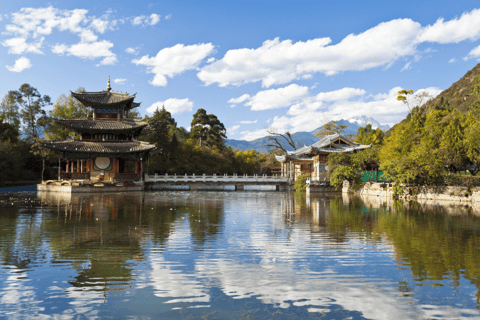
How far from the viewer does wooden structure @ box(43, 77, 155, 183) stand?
4000 cm

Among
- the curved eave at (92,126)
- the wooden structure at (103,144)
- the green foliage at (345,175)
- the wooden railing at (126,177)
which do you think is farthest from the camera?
the curved eave at (92,126)

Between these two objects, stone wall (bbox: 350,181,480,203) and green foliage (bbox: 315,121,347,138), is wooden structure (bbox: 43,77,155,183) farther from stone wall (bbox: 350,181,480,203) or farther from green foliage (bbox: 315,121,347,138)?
green foliage (bbox: 315,121,347,138)

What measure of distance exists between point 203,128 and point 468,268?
213 feet

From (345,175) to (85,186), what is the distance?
2697 centimetres

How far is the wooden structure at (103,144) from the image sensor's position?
40.0 metres

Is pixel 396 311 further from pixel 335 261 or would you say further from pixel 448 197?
pixel 448 197

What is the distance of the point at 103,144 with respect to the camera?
4181 centimetres

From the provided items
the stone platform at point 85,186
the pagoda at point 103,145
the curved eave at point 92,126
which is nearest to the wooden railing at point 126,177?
the pagoda at point 103,145

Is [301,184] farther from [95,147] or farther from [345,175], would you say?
[95,147]

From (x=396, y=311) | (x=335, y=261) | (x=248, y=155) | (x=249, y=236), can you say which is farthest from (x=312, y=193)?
(x=248, y=155)

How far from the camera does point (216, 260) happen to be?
26.4 ft

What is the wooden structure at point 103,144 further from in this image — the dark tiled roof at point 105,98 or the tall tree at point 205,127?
the tall tree at point 205,127

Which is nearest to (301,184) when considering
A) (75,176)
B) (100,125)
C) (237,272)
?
(100,125)

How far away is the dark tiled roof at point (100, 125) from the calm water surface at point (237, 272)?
2951cm
